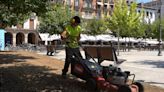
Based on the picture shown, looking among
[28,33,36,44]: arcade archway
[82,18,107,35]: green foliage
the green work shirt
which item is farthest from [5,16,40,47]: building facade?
the green work shirt

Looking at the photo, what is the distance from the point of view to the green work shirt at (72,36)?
939 cm

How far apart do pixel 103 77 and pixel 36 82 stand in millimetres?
1778

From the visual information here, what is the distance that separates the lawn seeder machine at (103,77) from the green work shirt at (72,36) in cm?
54

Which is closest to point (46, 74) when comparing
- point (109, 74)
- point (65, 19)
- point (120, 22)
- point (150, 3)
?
point (109, 74)

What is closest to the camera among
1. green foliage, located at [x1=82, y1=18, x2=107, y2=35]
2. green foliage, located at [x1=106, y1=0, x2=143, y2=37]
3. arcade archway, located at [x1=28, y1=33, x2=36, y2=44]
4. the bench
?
the bench

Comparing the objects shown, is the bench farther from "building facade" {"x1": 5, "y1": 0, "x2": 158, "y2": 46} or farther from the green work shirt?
"building facade" {"x1": 5, "y1": 0, "x2": 158, "y2": 46}

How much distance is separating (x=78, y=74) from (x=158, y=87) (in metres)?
2.72

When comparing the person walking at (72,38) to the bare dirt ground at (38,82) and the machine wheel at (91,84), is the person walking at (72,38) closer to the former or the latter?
the bare dirt ground at (38,82)

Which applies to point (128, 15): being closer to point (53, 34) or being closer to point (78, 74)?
point (53, 34)

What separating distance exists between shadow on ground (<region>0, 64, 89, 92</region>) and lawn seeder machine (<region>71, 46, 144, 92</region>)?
0.35m

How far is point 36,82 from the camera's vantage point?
9266mm

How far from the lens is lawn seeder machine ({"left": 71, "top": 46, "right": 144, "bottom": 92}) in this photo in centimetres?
816

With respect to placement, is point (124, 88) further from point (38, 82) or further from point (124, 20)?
point (124, 20)

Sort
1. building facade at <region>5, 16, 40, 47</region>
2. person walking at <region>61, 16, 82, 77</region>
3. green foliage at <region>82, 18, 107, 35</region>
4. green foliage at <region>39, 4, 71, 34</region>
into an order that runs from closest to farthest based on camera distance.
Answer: person walking at <region>61, 16, 82, 77</region> → green foliage at <region>39, 4, 71, 34</region> → building facade at <region>5, 16, 40, 47</region> → green foliage at <region>82, 18, 107, 35</region>
